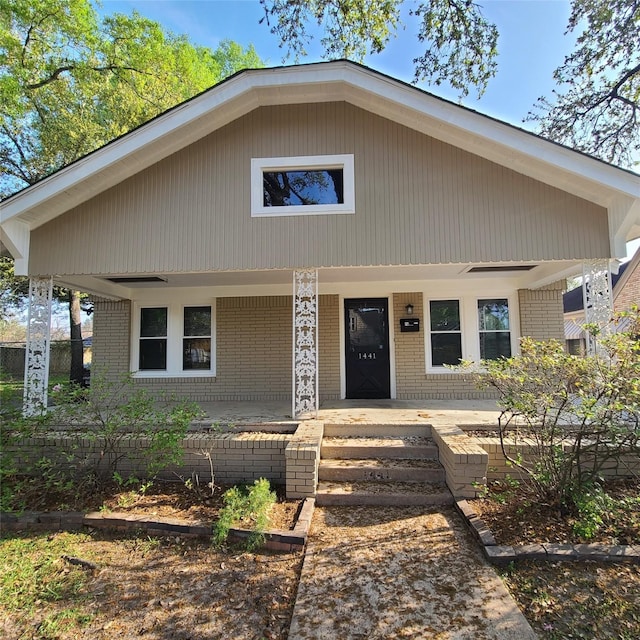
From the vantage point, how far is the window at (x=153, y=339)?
872 centimetres

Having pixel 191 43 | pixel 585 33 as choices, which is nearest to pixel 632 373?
pixel 585 33

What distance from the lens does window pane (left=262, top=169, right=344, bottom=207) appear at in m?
6.17

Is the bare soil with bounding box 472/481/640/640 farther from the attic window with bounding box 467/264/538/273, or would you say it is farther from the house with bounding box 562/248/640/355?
the house with bounding box 562/248/640/355

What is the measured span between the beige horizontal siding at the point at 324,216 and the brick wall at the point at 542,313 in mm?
2496

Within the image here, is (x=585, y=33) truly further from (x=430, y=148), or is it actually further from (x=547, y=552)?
(x=547, y=552)

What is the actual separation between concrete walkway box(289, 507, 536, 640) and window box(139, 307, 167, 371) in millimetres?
6218

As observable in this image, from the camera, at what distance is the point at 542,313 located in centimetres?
805

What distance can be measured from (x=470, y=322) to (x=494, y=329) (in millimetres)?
555

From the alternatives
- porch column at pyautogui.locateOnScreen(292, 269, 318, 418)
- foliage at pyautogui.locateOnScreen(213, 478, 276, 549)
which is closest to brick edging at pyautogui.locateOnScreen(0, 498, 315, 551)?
foliage at pyautogui.locateOnScreen(213, 478, 276, 549)

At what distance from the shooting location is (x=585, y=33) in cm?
877

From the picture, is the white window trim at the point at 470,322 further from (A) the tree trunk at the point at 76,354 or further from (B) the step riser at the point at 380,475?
(A) the tree trunk at the point at 76,354

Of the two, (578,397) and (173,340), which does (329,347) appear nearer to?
(173,340)

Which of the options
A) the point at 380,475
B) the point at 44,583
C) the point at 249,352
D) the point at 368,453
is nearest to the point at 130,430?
the point at 44,583

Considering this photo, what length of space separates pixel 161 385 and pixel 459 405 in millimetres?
6471
